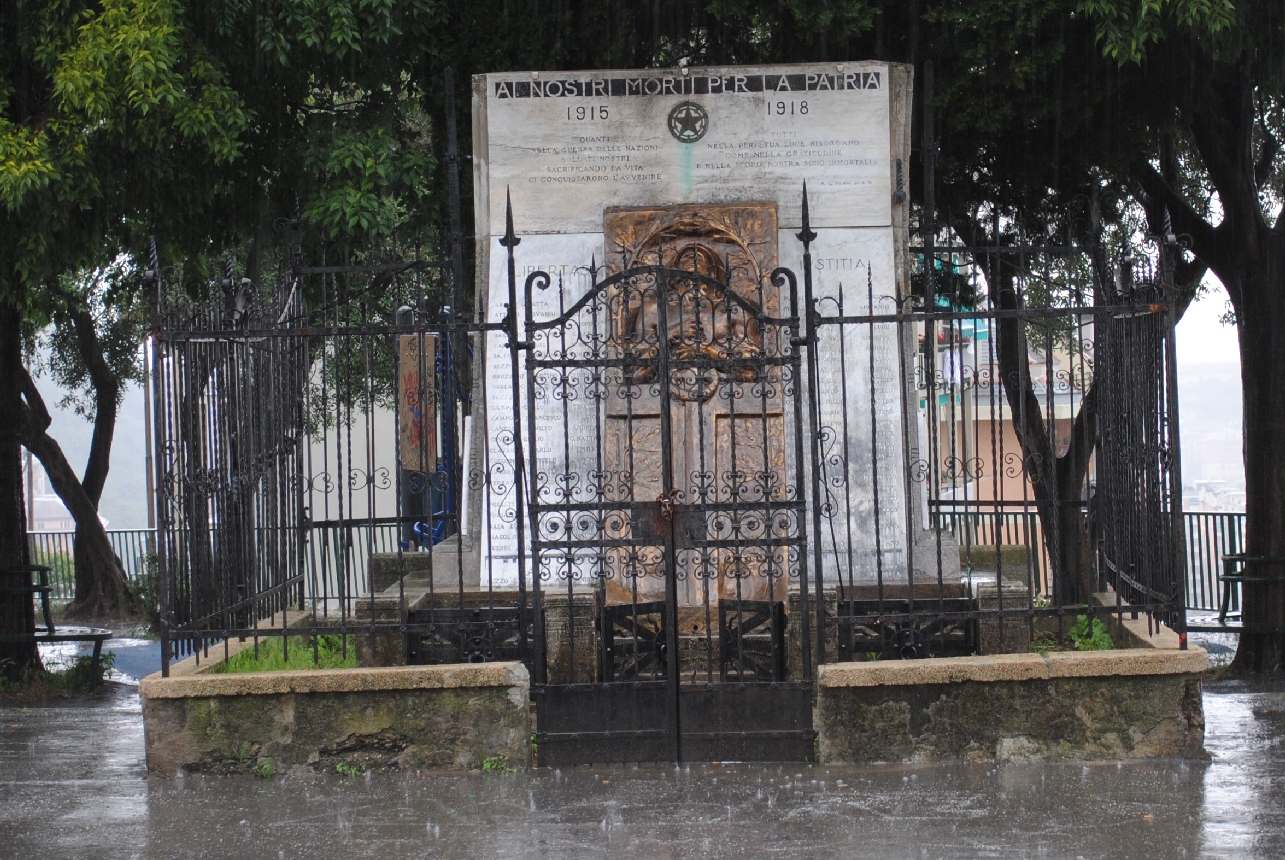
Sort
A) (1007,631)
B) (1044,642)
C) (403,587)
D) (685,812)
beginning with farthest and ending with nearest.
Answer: (1044,642)
(1007,631)
(403,587)
(685,812)

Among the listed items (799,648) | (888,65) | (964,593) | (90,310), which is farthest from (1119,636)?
(90,310)

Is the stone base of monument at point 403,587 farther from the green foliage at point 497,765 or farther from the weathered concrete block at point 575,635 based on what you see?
the green foliage at point 497,765

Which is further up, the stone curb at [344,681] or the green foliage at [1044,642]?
the stone curb at [344,681]

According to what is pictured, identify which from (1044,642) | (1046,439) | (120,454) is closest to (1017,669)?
(1044,642)

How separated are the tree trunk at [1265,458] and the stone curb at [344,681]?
817cm

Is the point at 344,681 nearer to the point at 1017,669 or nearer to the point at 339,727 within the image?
the point at 339,727

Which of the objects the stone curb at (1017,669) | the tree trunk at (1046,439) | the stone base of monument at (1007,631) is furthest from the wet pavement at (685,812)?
the tree trunk at (1046,439)

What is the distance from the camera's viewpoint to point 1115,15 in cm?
1104

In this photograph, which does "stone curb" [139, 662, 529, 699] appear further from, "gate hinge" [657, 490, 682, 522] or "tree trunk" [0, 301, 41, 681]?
"tree trunk" [0, 301, 41, 681]

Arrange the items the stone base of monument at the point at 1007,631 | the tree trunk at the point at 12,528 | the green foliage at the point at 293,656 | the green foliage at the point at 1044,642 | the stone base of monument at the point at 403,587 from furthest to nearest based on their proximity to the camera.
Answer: the tree trunk at the point at 12,528 < the green foliage at the point at 1044,642 < the stone base of monument at the point at 1007,631 < the stone base of monument at the point at 403,587 < the green foliage at the point at 293,656

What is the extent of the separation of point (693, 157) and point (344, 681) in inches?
192

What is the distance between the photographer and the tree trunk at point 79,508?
20.2 meters

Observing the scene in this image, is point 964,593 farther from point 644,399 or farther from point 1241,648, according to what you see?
point 1241,648

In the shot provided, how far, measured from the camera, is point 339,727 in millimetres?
7781
